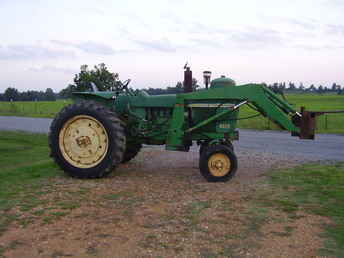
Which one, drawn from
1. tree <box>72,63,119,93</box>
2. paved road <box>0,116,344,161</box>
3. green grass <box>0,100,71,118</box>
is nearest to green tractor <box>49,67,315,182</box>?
paved road <box>0,116,344,161</box>

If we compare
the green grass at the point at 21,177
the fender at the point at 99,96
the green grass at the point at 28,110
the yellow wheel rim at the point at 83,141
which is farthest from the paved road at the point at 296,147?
the green grass at the point at 28,110

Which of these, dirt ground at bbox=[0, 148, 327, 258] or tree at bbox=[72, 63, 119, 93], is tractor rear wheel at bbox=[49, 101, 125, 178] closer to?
dirt ground at bbox=[0, 148, 327, 258]

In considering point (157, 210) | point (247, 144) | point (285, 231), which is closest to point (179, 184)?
point (157, 210)

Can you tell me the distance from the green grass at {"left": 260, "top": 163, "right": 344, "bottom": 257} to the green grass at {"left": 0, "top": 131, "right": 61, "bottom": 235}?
3641 mm

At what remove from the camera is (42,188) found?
296 inches

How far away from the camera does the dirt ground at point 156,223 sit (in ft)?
15.5

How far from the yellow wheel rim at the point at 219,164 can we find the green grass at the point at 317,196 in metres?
0.91

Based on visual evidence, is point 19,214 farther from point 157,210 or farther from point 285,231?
point 285,231

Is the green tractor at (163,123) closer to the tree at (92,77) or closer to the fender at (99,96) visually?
the fender at (99,96)

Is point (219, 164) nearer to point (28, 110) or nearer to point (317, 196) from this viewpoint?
point (317, 196)

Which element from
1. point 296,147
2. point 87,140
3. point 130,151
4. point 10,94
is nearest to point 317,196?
point 87,140

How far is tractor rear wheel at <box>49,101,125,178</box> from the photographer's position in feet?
27.6

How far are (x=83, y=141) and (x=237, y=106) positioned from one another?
314cm

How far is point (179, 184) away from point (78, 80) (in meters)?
12.0
